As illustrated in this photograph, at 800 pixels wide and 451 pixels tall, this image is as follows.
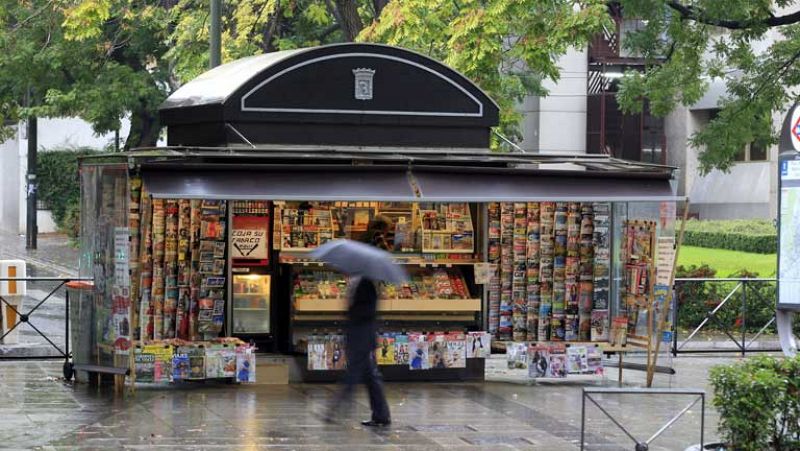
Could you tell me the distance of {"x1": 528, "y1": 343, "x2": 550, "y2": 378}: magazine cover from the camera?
1579 centimetres

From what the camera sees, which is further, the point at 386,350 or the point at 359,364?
the point at 386,350

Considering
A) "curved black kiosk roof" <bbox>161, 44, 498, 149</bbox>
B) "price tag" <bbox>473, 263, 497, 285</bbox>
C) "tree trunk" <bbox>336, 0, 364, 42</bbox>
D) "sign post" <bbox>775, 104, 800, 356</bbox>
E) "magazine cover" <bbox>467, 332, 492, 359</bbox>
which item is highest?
"tree trunk" <bbox>336, 0, 364, 42</bbox>

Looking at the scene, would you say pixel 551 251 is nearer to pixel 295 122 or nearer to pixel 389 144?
pixel 389 144

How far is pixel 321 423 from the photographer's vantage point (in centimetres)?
1273

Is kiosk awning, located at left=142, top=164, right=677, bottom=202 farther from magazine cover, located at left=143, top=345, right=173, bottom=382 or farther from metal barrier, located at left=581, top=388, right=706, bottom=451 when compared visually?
metal barrier, located at left=581, top=388, right=706, bottom=451

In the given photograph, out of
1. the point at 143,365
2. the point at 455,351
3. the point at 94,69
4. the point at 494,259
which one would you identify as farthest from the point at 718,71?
the point at 94,69

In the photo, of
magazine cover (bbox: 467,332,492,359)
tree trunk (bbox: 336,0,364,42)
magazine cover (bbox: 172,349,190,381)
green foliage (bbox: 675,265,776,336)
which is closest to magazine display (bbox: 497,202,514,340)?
magazine cover (bbox: 467,332,492,359)

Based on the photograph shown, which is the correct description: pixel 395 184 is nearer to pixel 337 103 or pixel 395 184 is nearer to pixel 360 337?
pixel 337 103

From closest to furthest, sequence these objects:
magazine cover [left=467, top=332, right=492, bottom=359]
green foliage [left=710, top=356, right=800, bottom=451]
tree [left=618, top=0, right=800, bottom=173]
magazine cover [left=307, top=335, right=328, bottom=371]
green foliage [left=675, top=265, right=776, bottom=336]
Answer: green foliage [left=710, top=356, right=800, bottom=451], magazine cover [left=307, top=335, right=328, bottom=371], magazine cover [left=467, top=332, right=492, bottom=359], tree [left=618, top=0, right=800, bottom=173], green foliage [left=675, top=265, right=776, bottom=336]

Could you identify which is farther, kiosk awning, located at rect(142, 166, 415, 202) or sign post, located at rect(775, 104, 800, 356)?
kiosk awning, located at rect(142, 166, 415, 202)

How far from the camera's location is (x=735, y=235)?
33.5 meters

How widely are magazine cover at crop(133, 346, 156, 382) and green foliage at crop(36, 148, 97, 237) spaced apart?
37207 mm

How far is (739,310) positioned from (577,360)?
7286 mm

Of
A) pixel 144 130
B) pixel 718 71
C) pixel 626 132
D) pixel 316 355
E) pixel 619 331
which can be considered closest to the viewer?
pixel 316 355
